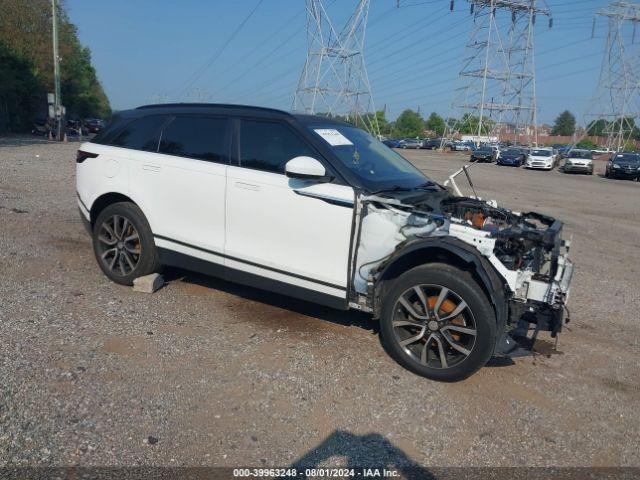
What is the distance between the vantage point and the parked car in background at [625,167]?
99.5ft

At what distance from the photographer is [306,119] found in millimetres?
4805

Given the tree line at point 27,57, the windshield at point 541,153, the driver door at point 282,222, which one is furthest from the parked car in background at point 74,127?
the driver door at point 282,222

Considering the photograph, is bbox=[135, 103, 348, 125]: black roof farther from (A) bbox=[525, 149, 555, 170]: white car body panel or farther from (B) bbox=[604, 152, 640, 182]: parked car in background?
(A) bbox=[525, 149, 555, 170]: white car body panel

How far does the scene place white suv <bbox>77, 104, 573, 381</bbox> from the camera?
3.81m

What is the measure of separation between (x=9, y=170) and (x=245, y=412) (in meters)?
13.7

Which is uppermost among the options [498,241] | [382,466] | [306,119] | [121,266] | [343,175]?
[306,119]

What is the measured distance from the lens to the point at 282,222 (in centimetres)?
439

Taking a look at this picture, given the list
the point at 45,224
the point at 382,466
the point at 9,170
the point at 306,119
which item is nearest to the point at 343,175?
the point at 306,119

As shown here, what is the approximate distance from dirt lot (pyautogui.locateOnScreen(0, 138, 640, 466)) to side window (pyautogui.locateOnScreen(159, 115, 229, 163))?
54.8 inches

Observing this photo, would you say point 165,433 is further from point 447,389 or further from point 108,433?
point 447,389

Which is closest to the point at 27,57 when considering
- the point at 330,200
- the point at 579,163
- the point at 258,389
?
the point at 579,163

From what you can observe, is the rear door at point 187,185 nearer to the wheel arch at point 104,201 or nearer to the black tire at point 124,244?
the black tire at point 124,244

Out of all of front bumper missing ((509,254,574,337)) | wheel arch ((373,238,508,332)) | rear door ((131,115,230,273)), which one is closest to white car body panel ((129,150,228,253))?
rear door ((131,115,230,273))

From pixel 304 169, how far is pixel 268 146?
707 mm
